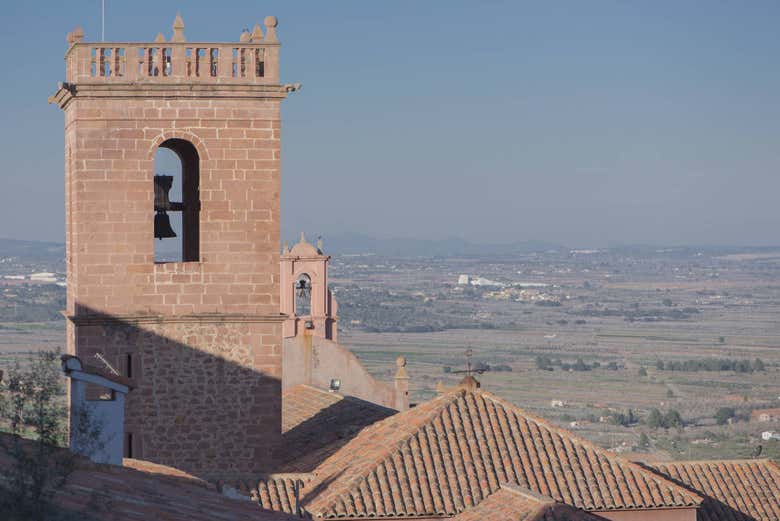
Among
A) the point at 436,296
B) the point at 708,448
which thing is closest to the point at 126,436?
the point at 708,448

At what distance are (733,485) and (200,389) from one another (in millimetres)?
7594

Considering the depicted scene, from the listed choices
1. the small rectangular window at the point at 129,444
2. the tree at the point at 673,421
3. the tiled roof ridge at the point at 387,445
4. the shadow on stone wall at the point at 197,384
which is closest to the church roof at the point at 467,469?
the tiled roof ridge at the point at 387,445

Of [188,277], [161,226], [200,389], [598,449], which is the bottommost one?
[598,449]

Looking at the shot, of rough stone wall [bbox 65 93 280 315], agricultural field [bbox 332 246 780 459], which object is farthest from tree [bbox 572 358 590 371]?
rough stone wall [bbox 65 93 280 315]

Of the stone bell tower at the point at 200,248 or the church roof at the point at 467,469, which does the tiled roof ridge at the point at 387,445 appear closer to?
the church roof at the point at 467,469

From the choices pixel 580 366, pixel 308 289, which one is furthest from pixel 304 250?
pixel 580 366

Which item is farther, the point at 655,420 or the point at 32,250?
the point at 32,250

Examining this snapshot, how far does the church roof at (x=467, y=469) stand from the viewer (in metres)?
17.4

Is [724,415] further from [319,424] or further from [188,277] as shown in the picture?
[188,277]

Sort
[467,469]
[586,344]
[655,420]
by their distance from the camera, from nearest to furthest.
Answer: [467,469], [655,420], [586,344]

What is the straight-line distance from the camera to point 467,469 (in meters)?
18.0

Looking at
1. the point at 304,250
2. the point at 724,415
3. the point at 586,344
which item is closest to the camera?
the point at 304,250

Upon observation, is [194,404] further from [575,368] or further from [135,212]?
[575,368]

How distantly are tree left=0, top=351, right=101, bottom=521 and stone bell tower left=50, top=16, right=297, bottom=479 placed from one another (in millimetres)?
9324
